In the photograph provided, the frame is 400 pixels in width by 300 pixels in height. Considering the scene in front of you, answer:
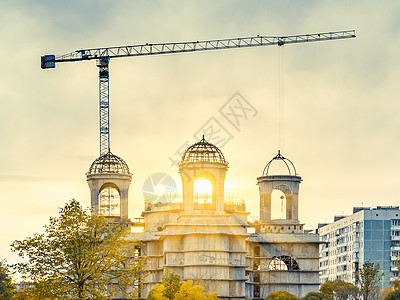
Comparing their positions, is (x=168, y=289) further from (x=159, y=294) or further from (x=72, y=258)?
(x=72, y=258)

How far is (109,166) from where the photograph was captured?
415 feet

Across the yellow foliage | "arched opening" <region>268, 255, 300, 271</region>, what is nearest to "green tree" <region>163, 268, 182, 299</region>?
the yellow foliage

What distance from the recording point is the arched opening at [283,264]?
123 meters

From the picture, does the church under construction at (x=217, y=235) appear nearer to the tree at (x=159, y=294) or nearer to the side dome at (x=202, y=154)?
the side dome at (x=202, y=154)

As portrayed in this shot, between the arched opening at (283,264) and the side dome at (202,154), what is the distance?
52.6ft

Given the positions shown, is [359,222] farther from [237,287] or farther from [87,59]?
[237,287]

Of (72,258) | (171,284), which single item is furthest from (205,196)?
(72,258)

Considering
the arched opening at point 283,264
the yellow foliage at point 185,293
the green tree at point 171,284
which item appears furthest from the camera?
the arched opening at point 283,264

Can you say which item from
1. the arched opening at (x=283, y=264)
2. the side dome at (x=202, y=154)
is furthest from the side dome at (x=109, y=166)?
the arched opening at (x=283, y=264)

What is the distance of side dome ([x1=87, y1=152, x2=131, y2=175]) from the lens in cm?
12644

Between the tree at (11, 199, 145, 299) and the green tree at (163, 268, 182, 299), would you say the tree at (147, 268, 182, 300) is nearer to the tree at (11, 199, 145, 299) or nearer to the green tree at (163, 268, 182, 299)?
the green tree at (163, 268, 182, 299)

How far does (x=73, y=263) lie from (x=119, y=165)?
165 feet

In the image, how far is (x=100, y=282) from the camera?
250 feet

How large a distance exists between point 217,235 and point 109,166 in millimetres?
23242
